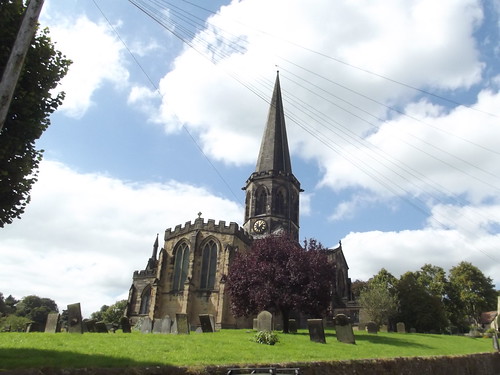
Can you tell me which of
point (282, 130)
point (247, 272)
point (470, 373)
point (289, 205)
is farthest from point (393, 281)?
point (470, 373)

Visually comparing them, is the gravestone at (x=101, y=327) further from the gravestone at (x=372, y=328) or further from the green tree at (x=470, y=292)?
the green tree at (x=470, y=292)

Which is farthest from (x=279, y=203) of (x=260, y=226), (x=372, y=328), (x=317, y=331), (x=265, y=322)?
(x=317, y=331)

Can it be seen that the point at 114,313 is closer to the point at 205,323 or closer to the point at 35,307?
the point at 35,307

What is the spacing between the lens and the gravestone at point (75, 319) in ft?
48.9

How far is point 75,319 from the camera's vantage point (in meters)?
15.1

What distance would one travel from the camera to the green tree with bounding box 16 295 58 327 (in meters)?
69.6

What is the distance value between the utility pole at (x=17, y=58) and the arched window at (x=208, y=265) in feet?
94.5

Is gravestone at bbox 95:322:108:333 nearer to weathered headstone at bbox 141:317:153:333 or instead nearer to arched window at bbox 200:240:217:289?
weathered headstone at bbox 141:317:153:333

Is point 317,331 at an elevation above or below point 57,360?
above

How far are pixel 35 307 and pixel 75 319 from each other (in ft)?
235

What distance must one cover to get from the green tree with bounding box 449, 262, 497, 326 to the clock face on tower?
31.4 metres

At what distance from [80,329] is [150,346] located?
5.60 m

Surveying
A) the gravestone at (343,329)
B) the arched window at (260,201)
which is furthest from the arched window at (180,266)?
Answer: the gravestone at (343,329)

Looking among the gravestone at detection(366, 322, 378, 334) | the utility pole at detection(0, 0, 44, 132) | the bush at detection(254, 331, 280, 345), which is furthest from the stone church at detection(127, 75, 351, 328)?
the utility pole at detection(0, 0, 44, 132)
